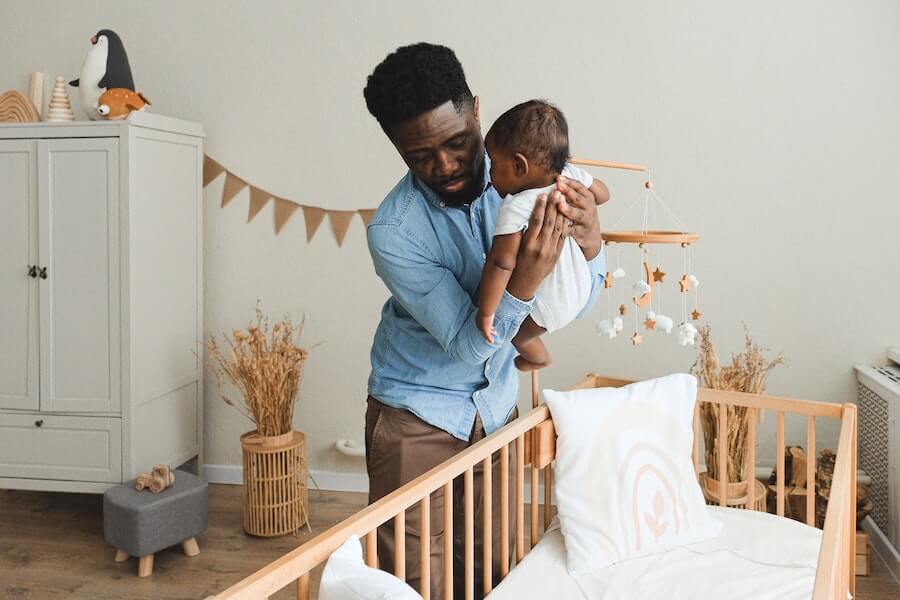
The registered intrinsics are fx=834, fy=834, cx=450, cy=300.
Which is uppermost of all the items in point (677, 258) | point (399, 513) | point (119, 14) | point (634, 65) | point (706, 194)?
point (119, 14)

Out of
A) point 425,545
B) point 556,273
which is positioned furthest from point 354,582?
point 556,273

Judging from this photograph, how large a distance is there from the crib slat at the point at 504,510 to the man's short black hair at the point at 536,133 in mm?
601

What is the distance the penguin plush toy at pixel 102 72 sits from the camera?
282 centimetres

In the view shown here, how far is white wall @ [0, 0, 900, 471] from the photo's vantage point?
275 cm

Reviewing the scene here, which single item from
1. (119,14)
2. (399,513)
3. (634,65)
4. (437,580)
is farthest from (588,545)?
(119,14)

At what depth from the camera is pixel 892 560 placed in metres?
2.43

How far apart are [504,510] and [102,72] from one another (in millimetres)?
2100

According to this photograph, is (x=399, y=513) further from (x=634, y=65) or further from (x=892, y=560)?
(x=634, y=65)

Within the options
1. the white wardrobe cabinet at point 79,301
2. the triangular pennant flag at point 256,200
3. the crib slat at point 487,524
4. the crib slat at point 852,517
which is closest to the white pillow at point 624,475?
the crib slat at point 487,524

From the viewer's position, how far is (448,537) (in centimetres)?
147

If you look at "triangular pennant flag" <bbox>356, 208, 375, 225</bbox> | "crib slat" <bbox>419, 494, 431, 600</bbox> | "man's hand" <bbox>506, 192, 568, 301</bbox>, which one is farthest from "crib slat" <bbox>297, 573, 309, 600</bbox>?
"triangular pennant flag" <bbox>356, 208, 375, 225</bbox>

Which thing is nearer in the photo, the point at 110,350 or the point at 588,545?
the point at 588,545

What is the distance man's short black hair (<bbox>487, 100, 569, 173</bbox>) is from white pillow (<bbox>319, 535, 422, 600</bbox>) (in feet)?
2.10

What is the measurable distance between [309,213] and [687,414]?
1739 mm
